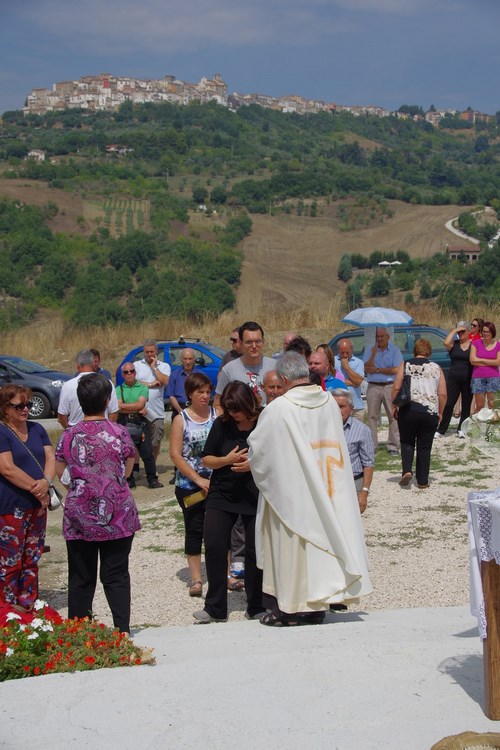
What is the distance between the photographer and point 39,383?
844 inches

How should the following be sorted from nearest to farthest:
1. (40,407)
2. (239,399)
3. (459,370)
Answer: (239,399), (459,370), (40,407)

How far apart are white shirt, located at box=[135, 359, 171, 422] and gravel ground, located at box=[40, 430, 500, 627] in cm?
99

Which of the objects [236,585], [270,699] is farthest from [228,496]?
[270,699]

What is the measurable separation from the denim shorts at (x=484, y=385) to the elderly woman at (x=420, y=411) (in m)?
2.80

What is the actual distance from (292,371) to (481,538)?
196 cm

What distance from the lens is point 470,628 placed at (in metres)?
6.18

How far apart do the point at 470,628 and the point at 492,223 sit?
101061mm

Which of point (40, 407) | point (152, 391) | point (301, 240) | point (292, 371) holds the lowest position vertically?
point (301, 240)

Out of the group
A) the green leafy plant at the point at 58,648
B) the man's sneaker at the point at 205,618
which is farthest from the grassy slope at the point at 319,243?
the green leafy plant at the point at 58,648

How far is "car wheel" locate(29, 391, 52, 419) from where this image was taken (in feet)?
69.8

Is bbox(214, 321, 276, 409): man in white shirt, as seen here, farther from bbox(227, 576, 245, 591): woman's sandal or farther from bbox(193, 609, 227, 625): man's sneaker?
bbox(193, 609, 227, 625): man's sneaker

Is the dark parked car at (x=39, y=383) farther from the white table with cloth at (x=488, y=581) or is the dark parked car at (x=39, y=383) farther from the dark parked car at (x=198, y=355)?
the white table with cloth at (x=488, y=581)

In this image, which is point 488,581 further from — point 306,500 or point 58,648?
point 58,648

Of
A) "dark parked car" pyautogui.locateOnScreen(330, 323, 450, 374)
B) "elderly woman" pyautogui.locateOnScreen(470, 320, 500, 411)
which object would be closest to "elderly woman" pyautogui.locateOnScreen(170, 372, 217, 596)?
"elderly woman" pyautogui.locateOnScreen(470, 320, 500, 411)
